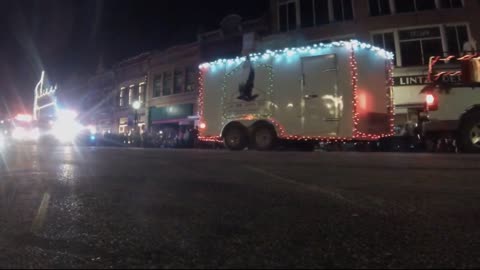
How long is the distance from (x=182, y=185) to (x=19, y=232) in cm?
229

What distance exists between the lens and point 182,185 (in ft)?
Answer: 16.5

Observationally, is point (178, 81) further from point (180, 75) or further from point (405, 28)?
point (405, 28)

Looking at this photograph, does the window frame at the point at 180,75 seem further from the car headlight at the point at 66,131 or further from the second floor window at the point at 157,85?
the car headlight at the point at 66,131

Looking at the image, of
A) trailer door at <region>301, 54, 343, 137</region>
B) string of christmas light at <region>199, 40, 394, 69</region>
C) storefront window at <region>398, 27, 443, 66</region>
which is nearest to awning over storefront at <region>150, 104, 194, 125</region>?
storefront window at <region>398, 27, 443, 66</region>

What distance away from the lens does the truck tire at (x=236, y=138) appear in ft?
49.0

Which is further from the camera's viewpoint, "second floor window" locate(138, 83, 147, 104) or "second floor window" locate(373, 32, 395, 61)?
"second floor window" locate(138, 83, 147, 104)

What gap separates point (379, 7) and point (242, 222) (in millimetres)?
24763

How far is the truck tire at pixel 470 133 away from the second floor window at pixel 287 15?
699 inches

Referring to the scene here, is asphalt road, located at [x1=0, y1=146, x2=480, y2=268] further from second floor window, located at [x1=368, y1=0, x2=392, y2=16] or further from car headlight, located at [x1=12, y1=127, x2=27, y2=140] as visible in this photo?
car headlight, located at [x1=12, y1=127, x2=27, y2=140]

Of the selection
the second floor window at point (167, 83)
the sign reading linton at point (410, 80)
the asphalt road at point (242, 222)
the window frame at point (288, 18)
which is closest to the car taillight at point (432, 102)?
the asphalt road at point (242, 222)

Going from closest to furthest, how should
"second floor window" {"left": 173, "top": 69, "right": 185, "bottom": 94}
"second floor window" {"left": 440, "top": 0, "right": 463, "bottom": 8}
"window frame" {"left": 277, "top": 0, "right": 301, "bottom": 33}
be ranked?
"second floor window" {"left": 440, "top": 0, "right": 463, "bottom": 8} → "window frame" {"left": 277, "top": 0, "right": 301, "bottom": 33} → "second floor window" {"left": 173, "top": 69, "right": 185, "bottom": 94}

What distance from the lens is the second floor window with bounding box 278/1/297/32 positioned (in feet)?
91.2

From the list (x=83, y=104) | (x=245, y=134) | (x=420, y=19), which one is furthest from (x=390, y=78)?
(x=83, y=104)

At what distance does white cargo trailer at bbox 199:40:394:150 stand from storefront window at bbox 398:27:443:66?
11.3 m
